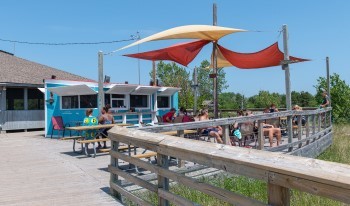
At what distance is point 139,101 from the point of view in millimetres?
18766

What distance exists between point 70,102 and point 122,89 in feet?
7.90

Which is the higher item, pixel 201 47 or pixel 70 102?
pixel 201 47

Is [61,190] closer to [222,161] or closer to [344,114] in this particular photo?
[222,161]

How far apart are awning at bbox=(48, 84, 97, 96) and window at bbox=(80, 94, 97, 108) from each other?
0.35 meters

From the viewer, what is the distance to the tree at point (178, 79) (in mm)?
31839

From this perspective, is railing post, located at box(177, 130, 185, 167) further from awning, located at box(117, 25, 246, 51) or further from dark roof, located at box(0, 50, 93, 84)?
dark roof, located at box(0, 50, 93, 84)

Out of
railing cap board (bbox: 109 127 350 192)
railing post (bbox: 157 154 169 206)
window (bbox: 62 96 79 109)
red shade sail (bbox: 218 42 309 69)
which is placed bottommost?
railing post (bbox: 157 154 169 206)

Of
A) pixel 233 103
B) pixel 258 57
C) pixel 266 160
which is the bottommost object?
pixel 266 160

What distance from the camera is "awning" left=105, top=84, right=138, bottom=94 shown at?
1656 cm

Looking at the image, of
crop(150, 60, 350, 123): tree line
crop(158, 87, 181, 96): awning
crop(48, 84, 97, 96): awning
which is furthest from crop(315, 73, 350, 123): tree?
crop(48, 84, 97, 96): awning

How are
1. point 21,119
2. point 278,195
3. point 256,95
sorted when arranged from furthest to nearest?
point 256,95 → point 21,119 → point 278,195

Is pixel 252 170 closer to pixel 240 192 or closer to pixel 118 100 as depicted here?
pixel 240 192

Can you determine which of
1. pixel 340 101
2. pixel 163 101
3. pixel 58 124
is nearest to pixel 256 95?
pixel 340 101

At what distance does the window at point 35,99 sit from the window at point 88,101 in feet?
17.1
